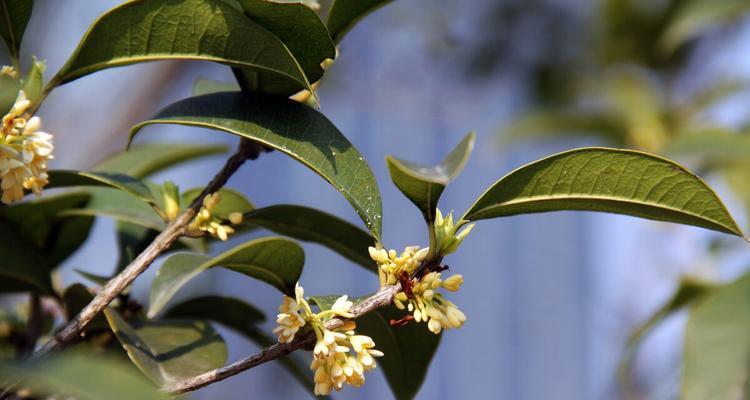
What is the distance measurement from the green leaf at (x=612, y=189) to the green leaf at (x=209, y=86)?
307mm

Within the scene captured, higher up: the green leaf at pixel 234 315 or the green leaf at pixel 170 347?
the green leaf at pixel 170 347

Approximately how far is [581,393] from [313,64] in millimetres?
9325

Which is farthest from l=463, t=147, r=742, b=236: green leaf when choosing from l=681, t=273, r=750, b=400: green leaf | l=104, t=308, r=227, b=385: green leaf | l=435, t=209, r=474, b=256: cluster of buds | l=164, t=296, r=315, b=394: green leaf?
l=681, t=273, r=750, b=400: green leaf

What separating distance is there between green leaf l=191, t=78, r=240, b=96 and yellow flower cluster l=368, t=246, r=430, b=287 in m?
0.28

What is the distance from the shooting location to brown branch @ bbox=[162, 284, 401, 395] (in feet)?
1.99

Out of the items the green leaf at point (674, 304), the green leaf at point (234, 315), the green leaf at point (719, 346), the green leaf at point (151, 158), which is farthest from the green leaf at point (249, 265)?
the green leaf at point (674, 304)

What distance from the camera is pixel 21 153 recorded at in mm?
665

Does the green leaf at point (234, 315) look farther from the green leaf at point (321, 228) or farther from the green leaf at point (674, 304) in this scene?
the green leaf at point (674, 304)

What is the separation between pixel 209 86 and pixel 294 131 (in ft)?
0.66

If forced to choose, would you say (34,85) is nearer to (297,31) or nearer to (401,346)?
(297,31)

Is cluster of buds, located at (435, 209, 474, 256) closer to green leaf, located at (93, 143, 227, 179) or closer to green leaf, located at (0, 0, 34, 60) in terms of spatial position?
green leaf, located at (0, 0, 34, 60)

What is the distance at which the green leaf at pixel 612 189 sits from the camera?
644 millimetres

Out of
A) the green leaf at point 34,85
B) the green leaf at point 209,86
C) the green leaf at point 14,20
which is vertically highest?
the green leaf at point 14,20

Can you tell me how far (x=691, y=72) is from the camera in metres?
4.05
